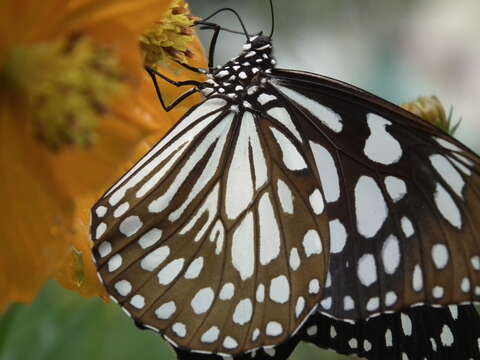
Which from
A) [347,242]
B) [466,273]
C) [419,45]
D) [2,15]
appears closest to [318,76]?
[347,242]

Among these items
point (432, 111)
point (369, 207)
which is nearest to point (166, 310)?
point (369, 207)

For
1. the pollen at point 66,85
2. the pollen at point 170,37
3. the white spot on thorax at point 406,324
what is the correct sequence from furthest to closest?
the white spot on thorax at point 406,324 < the pollen at point 170,37 < the pollen at point 66,85

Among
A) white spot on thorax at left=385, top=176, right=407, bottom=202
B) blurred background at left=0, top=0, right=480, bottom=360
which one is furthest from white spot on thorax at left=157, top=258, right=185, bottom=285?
blurred background at left=0, top=0, right=480, bottom=360

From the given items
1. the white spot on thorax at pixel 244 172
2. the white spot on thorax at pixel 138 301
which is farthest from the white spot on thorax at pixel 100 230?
the white spot on thorax at pixel 244 172

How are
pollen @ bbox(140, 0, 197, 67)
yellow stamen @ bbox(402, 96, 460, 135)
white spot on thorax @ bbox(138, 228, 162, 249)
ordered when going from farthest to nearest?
yellow stamen @ bbox(402, 96, 460, 135), white spot on thorax @ bbox(138, 228, 162, 249), pollen @ bbox(140, 0, 197, 67)

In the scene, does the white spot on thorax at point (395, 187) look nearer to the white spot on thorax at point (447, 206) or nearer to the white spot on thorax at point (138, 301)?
the white spot on thorax at point (447, 206)

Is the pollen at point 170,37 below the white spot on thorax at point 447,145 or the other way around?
below

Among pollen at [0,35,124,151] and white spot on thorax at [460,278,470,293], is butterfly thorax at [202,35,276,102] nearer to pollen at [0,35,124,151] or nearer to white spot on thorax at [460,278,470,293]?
white spot on thorax at [460,278,470,293]
